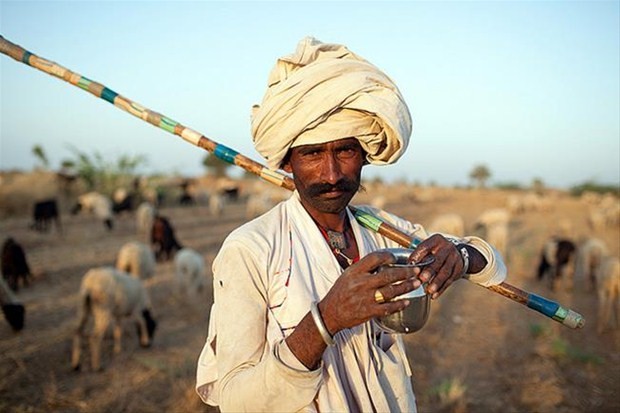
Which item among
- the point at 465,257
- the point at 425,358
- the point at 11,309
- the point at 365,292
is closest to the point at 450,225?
the point at 425,358

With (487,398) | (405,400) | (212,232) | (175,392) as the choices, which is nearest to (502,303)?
(487,398)

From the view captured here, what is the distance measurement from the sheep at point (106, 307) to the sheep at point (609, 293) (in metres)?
7.84

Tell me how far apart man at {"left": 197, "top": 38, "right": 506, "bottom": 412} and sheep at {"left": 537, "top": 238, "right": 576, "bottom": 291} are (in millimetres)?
11375

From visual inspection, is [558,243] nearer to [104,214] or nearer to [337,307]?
[337,307]

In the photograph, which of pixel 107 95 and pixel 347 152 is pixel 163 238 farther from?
pixel 347 152

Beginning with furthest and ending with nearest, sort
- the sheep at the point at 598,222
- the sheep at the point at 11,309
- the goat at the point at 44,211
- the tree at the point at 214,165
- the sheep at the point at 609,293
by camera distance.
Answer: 1. the tree at the point at 214,165
2. the sheep at the point at 598,222
3. the goat at the point at 44,211
4. the sheep at the point at 609,293
5. the sheep at the point at 11,309

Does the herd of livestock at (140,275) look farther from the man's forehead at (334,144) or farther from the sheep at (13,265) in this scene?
the man's forehead at (334,144)

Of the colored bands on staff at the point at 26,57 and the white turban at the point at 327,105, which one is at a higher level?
the colored bands on staff at the point at 26,57

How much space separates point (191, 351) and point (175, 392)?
5.93ft

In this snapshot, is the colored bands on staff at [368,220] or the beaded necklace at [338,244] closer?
the beaded necklace at [338,244]

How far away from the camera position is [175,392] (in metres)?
5.64

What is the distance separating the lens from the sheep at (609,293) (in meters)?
8.77

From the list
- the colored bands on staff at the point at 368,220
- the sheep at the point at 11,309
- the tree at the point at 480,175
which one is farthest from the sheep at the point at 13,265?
the tree at the point at 480,175

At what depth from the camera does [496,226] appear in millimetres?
16938
